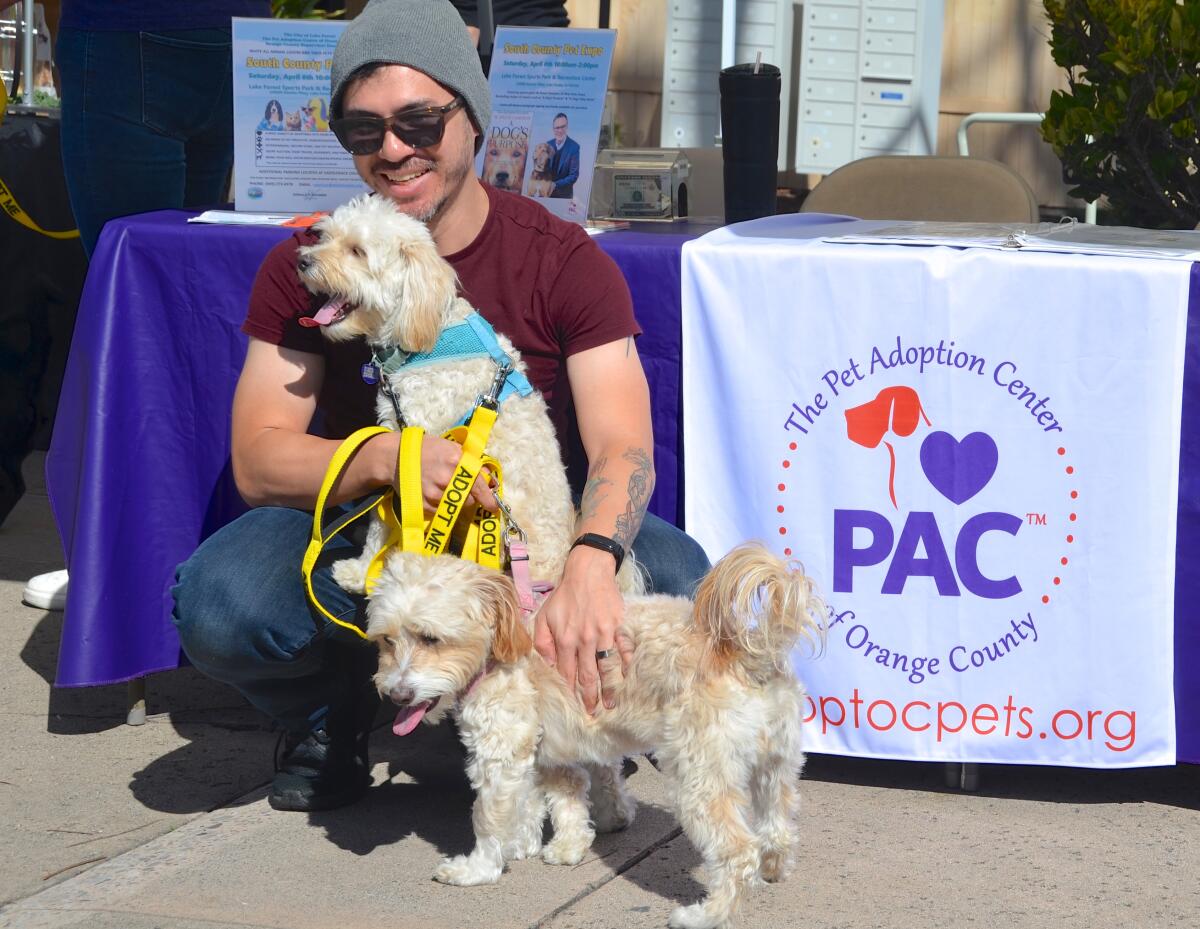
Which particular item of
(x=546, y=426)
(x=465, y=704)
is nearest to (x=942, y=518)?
(x=546, y=426)

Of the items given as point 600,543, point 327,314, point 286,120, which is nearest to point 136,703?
point 327,314

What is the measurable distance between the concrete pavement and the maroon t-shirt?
3.12ft

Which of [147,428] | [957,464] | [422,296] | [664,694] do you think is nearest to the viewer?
[664,694]

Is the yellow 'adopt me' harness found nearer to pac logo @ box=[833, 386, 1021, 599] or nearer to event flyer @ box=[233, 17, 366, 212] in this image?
pac logo @ box=[833, 386, 1021, 599]

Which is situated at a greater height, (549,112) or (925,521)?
(549,112)

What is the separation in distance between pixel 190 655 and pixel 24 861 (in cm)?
55

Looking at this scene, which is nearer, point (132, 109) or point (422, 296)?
point (422, 296)

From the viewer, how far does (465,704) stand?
2924 millimetres

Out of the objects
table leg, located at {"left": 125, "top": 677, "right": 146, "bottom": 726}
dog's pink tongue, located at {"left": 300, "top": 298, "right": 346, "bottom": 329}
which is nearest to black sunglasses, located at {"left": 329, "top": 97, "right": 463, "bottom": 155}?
dog's pink tongue, located at {"left": 300, "top": 298, "right": 346, "bottom": 329}

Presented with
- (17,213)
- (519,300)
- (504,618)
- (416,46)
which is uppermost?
(416,46)

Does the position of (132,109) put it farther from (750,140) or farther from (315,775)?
(315,775)

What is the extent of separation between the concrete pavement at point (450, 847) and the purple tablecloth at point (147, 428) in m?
0.31

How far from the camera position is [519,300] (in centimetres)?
332

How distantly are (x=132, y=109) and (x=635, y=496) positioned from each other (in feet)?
6.75
